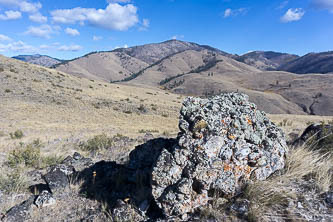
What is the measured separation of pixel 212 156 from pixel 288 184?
1546mm

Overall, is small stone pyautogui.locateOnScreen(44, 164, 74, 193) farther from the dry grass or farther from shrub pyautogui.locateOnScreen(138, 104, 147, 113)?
shrub pyautogui.locateOnScreen(138, 104, 147, 113)

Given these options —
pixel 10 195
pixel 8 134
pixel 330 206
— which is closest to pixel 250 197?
pixel 330 206

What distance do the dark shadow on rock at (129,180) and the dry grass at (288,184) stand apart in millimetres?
1701

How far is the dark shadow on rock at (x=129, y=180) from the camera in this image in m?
4.39

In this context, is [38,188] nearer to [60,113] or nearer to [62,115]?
[62,115]

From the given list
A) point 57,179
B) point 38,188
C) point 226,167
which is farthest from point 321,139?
point 38,188

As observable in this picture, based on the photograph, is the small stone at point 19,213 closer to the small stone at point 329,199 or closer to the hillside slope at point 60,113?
the small stone at point 329,199

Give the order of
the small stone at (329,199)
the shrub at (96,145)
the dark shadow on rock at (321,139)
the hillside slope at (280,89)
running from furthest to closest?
the hillside slope at (280,89) < the shrub at (96,145) < the dark shadow on rock at (321,139) < the small stone at (329,199)

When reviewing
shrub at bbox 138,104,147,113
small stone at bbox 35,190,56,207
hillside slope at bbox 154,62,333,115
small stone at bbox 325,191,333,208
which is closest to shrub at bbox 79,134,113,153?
small stone at bbox 35,190,56,207

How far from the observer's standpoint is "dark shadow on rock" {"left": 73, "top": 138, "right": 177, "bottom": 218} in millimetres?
4387

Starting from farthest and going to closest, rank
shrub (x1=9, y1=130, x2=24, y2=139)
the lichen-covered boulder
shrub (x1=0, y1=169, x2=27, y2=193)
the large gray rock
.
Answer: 1. shrub (x1=9, y1=130, x2=24, y2=139)
2. shrub (x1=0, y1=169, x2=27, y2=193)
3. the large gray rock
4. the lichen-covered boulder

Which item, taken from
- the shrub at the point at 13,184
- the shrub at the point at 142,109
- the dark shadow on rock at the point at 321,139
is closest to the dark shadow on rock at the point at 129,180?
the shrub at the point at 13,184

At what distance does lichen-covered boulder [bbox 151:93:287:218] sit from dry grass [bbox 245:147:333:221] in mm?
218

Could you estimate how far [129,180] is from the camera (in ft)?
17.3
